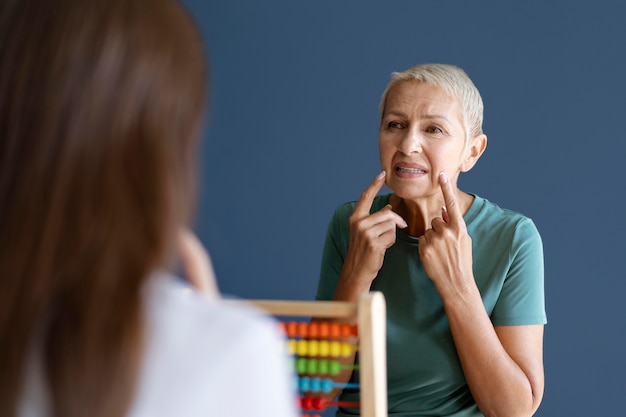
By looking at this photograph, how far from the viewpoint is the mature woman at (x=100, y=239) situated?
0.57 meters

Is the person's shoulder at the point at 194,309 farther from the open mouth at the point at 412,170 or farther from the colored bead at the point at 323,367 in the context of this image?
the open mouth at the point at 412,170

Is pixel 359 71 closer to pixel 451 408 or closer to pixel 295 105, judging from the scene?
pixel 295 105

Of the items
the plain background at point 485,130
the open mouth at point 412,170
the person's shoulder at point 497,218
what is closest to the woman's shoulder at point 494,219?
the person's shoulder at point 497,218

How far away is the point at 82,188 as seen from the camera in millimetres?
575

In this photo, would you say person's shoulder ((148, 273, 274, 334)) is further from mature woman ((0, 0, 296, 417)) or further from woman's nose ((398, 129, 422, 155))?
woman's nose ((398, 129, 422, 155))

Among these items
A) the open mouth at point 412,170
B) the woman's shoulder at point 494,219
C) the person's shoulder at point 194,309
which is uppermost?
the open mouth at point 412,170

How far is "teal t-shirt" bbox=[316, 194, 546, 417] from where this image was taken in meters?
1.59

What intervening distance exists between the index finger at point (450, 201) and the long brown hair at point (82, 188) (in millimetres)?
1111

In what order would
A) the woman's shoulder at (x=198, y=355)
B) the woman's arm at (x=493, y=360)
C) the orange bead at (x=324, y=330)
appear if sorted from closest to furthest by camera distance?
the woman's shoulder at (x=198, y=355), the orange bead at (x=324, y=330), the woman's arm at (x=493, y=360)

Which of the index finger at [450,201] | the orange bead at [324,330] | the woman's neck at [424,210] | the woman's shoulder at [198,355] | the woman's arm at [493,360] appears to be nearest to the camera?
the woman's shoulder at [198,355]

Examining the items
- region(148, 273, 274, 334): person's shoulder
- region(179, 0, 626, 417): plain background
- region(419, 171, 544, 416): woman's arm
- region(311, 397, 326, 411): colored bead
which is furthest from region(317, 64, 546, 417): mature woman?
region(148, 273, 274, 334): person's shoulder

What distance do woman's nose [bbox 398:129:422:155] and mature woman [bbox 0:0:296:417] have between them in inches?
44.5

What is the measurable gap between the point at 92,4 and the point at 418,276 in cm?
121

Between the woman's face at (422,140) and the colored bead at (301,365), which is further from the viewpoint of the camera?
the woman's face at (422,140)
